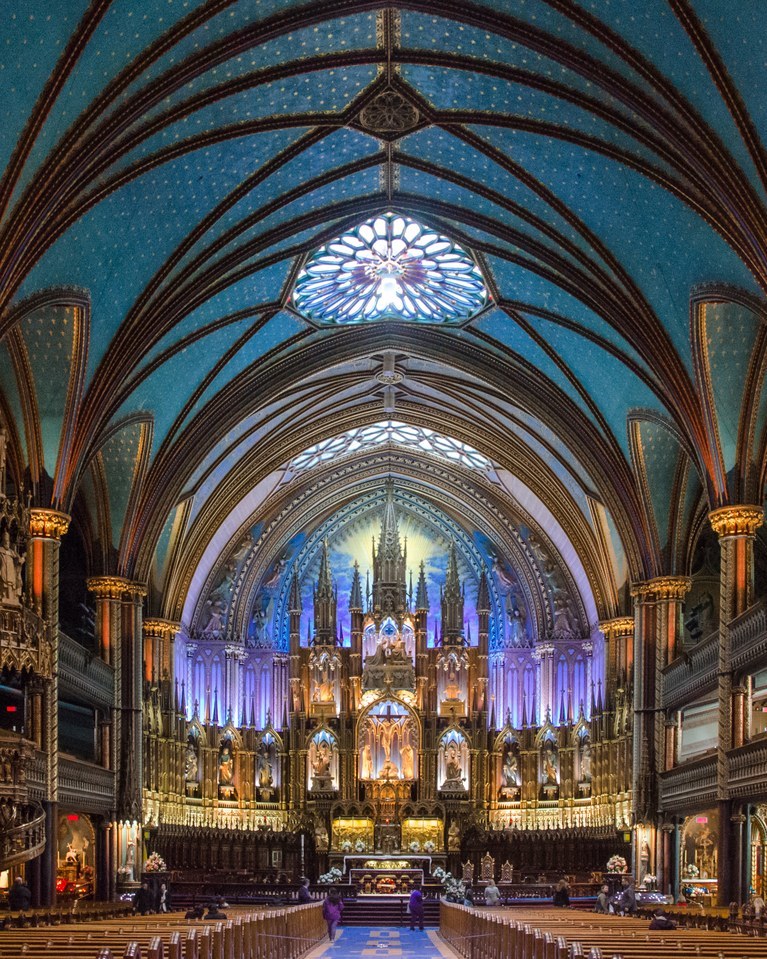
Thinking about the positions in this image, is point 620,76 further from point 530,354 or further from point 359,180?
point 530,354

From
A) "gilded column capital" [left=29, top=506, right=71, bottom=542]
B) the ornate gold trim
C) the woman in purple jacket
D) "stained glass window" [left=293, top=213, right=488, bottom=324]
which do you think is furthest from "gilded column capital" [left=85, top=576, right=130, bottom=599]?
the woman in purple jacket

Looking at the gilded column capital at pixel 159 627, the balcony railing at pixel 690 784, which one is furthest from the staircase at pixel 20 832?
the balcony railing at pixel 690 784

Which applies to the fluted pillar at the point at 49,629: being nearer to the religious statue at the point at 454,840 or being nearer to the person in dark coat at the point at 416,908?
the person in dark coat at the point at 416,908

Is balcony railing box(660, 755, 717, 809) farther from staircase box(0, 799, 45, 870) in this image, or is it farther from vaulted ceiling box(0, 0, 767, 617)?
staircase box(0, 799, 45, 870)

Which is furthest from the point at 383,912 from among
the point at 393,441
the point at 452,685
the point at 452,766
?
the point at 393,441

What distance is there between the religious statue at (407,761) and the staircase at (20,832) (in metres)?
20.8

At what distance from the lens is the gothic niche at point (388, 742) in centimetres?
4681

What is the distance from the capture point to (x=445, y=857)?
146ft

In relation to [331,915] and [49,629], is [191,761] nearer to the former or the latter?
[331,915]

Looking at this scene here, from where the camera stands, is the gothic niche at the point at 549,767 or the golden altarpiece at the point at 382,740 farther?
the gothic niche at the point at 549,767

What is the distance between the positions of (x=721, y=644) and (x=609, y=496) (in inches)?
324

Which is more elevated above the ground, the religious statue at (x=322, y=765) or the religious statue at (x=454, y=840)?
the religious statue at (x=322, y=765)

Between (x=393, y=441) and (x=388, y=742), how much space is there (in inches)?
405

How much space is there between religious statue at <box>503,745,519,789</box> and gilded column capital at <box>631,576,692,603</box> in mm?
11930
